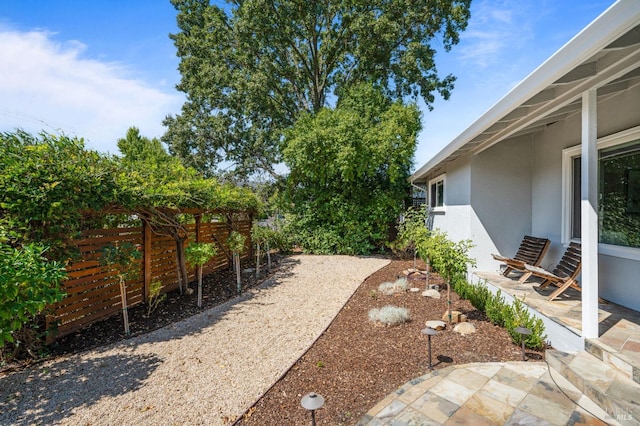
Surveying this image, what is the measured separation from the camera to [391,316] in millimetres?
4941

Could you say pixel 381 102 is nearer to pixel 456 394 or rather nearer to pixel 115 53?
pixel 115 53

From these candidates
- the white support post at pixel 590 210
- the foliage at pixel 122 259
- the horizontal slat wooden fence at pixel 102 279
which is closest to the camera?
the white support post at pixel 590 210

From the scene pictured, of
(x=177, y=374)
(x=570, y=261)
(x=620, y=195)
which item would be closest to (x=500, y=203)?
(x=570, y=261)

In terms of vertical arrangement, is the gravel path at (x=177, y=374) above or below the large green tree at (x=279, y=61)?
Answer: below

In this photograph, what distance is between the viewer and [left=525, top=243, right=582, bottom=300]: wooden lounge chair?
434 centimetres

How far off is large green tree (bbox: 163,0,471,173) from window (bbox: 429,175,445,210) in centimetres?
677

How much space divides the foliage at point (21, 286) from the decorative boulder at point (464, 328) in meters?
4.84

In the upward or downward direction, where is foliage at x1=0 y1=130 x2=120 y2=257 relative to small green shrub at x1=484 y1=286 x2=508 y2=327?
upward

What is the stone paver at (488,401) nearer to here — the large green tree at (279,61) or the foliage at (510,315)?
the foliage at (510,315)

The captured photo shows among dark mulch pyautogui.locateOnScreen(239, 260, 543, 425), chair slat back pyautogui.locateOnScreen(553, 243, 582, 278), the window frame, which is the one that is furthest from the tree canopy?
the window frame

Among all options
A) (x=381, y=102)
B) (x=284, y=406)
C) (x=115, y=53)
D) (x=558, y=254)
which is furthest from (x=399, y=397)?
(x=381, y=102)

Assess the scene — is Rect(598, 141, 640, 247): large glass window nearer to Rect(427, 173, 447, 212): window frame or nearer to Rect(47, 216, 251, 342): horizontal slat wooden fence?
Rect(427, 173, 447, 212): window frame

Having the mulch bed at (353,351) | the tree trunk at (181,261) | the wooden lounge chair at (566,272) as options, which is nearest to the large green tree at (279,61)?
the tree trunk at (181,261)

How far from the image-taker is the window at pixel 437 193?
10.0m
